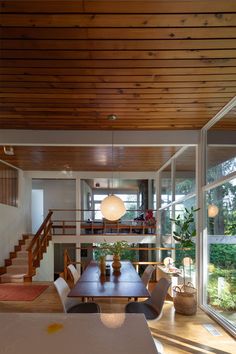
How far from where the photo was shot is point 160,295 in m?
3.23

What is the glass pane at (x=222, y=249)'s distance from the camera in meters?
3.63

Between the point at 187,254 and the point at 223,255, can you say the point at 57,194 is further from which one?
the point at 223,255

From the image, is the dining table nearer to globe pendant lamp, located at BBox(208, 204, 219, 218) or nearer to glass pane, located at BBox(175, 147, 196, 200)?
globe pendant lamp, located at BBox(208, 204, 219, 218)

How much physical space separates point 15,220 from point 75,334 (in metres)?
7.56

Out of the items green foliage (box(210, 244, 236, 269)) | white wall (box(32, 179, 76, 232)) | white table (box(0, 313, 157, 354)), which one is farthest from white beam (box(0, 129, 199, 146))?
white wall (box(32, 179, 76, 232))

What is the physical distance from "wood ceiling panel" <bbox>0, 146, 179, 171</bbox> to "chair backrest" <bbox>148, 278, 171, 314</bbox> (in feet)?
10.1

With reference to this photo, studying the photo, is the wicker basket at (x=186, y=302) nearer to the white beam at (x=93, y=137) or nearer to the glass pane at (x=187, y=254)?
the glass pane at (x=187, y=254)

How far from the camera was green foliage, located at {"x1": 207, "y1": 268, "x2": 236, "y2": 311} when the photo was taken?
361 cm

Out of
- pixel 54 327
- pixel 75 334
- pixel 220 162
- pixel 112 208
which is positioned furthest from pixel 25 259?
pixel 75 334

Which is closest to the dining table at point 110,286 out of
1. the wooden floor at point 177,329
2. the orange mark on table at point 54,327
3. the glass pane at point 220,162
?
the wooden floor at point 177,329

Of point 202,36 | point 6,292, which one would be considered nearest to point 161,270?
point 6,292

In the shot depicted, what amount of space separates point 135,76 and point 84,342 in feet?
7.62

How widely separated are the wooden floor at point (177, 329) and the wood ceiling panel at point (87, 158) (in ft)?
9.31

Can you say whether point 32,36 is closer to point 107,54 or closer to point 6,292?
point 107,54
